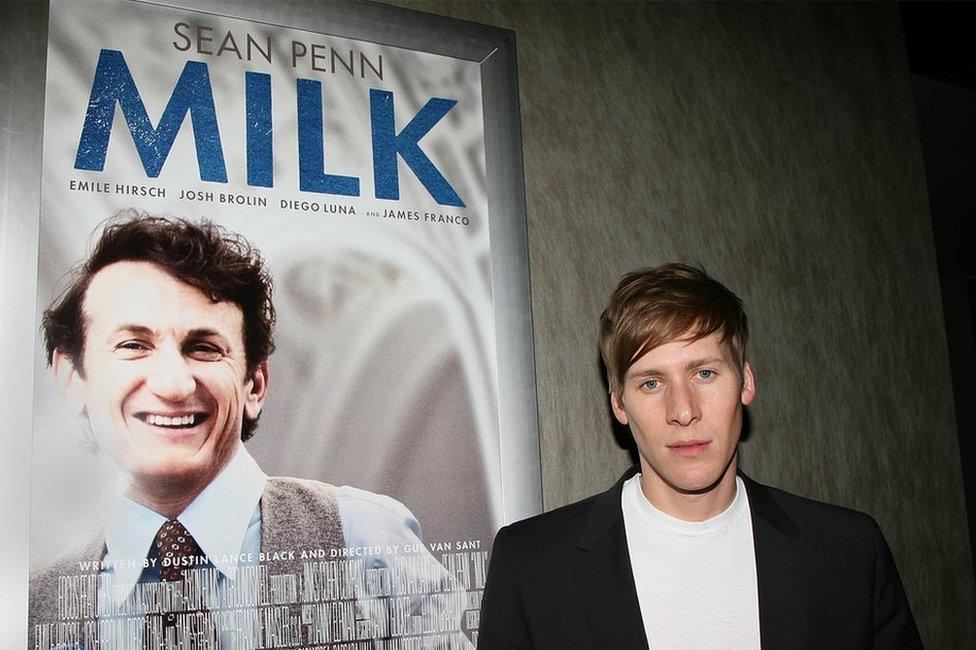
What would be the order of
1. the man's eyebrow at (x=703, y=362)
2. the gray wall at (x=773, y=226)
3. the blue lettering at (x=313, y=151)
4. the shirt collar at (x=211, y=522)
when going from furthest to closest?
the gray wall at (x=773, y=226) → the blue lettering at (x=313, y=151) → the man's eyebrow at (x=703, y=362) → the shirt collar at (x=211, y=522)

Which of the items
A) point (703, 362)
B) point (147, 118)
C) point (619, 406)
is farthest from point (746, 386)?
point (147, 118)

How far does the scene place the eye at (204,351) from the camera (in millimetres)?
1450

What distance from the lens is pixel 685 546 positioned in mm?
1479

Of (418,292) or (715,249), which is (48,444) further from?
(715,249)

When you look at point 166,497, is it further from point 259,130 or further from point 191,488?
point 259,130

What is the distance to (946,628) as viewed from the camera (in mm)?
2123

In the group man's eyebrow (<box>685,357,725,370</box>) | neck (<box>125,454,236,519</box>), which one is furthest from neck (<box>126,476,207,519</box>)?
man's eyebrow (<box>685,357,725,370</box>)

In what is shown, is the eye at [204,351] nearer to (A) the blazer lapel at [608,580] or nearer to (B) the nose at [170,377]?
(B) the nose at [170,377]

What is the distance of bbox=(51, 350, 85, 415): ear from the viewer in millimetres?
1364

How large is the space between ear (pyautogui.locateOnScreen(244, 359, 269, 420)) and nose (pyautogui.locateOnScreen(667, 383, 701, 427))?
705mm

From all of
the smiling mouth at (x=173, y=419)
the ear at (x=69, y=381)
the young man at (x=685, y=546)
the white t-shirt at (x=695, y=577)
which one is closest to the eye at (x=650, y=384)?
the young man at (x=685, y=546)

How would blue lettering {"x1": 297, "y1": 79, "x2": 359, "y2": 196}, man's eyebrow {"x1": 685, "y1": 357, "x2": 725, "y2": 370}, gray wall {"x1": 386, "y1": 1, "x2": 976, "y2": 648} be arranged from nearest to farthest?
man's eyebrow {"x1": 685, "y1": 357, "x2": 725, "y2": 370}, blue lettering {"x1": 297, "y1": 79, "x2": 359, "y2": 196}, gray wall {"x1": 386, "y1": 1, "x2": 976, "y2": 648}

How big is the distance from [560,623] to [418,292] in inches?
26.0

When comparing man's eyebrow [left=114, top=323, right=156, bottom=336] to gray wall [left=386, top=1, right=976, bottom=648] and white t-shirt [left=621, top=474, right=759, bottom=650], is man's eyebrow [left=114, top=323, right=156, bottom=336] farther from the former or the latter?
white t-shirt [left=621, top=474, right=759, bottom=650]
